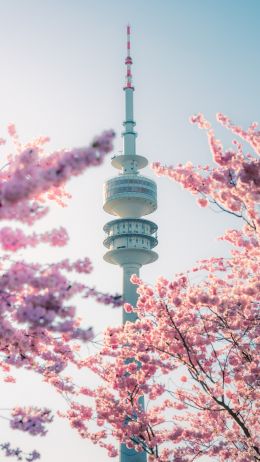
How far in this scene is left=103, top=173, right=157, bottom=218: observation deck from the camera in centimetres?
6191

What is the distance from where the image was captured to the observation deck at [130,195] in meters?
61.9

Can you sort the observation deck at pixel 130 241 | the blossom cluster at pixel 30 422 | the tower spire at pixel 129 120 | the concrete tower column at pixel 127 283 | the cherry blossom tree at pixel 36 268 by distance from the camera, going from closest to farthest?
the cherry blossom tree at pixel 36 268 → the blossom cluster at pixel 30 422 → the observation deck at pixel 130 241 → the concrete tower column at pixel 127 283 → the tower spire at pixel 129 120

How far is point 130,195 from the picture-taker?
61250mm

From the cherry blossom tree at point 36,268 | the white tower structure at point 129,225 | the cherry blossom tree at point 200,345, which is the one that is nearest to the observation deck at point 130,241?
the white tower structure at point 129,225

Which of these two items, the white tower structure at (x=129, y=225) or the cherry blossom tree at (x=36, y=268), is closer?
the cherry blossom tree at (x=36, y=268)

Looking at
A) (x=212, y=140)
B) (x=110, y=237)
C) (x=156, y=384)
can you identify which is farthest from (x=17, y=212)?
(x=110, y=237)

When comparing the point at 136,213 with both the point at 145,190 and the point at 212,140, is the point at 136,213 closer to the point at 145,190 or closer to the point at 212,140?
the point at 145,190

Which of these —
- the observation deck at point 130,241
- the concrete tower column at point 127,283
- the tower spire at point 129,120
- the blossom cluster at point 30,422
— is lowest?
the blossom cluster at point 30,422

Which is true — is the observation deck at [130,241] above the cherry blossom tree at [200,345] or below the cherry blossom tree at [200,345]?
above

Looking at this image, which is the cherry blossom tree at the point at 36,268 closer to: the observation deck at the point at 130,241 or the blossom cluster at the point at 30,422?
the blossom cluster at the point at 30,422

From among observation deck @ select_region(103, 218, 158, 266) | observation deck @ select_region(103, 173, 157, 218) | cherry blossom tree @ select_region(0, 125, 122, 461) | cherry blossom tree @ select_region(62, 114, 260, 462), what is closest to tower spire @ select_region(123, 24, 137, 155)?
observation deck @ select_region(103, 173, 157, 218)

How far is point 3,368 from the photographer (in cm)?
1220

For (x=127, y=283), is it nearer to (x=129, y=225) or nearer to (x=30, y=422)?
(x=129, y=225)

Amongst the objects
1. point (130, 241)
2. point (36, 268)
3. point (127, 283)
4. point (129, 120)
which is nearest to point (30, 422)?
point (36, 268)
